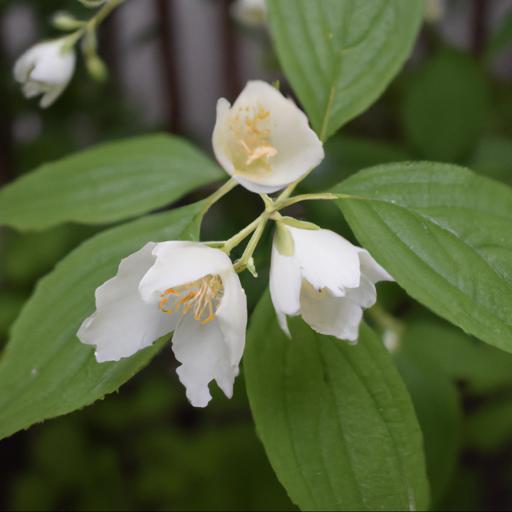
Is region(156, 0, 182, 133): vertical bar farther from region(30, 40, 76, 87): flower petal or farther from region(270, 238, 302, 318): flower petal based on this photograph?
region(270, 238, 302, 318): flower petal

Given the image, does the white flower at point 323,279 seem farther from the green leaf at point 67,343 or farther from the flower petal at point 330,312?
the green leaf at point 67,343

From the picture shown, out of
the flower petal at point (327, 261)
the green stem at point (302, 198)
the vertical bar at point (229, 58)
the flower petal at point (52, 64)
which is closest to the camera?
the flower petal at point (327, 261)

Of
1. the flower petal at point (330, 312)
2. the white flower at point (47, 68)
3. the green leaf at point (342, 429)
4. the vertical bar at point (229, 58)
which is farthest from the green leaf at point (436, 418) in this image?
the vertical bar at point (229, 58)

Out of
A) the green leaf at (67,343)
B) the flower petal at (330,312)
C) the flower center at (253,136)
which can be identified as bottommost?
the green leaf at (67,343)

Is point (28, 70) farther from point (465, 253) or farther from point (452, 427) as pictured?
point (452, 427)

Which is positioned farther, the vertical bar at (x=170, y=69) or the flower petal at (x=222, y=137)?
the vertical bar at (x=170, y=69)

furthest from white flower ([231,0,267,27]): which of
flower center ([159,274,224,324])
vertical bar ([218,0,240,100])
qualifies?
vertical bar ([218,0,240,100])
